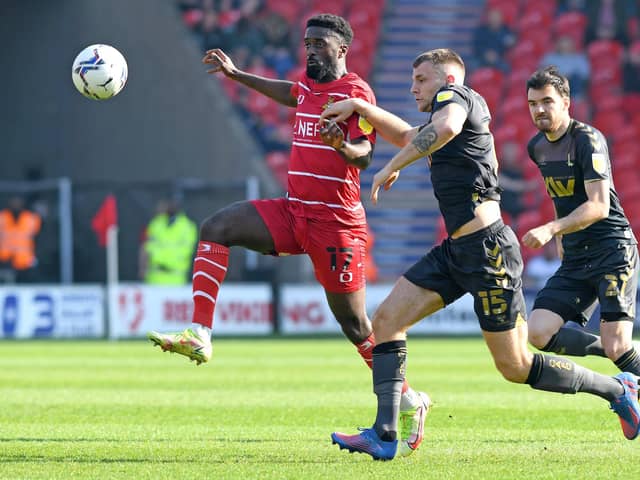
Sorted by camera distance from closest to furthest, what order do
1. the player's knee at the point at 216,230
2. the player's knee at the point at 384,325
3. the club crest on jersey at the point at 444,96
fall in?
the club crest on jersey at the point at 444,96, the player's knee at the point at 384,325, the player's knee at the point at 216,230

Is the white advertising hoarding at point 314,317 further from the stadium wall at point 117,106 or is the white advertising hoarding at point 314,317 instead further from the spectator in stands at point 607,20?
the spectator in stands at point 607,20

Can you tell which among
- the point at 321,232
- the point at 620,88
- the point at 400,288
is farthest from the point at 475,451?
the point at 620,88

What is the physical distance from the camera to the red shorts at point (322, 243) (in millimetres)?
7812

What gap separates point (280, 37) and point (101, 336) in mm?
7537

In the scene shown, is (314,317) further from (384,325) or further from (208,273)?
(384,325)

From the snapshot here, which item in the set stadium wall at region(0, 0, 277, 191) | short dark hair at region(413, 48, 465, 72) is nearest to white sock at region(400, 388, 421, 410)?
short dark hair at region(413, 48, 465, 72)

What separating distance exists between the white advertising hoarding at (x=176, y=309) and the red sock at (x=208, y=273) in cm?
1266

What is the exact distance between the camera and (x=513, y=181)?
21.5 metres

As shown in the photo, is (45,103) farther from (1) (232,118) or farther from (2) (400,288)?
(2) (400,288)

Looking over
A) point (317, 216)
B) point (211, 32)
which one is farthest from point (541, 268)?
point (317, 216)

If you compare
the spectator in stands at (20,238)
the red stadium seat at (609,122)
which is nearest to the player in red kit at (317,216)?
the spectator in stands at (20,238)

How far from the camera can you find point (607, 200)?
25.2ft

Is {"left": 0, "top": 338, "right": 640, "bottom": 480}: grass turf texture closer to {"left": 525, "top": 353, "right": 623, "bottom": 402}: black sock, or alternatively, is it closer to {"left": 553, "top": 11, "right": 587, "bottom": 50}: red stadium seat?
{"left": 525, "top": 353, "right": 623, "bottom": 402}: black sock

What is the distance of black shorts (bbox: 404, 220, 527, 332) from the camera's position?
695 cm
